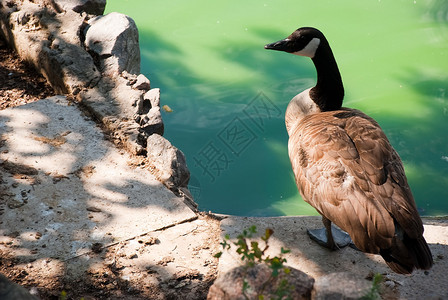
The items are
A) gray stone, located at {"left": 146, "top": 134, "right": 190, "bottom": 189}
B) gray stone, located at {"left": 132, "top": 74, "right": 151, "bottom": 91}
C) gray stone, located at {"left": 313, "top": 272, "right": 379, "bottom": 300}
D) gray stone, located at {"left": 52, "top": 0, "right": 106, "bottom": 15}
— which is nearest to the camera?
gray stone, located at {"left": 313, "top": 272, "right": 379, "bottom": 300}

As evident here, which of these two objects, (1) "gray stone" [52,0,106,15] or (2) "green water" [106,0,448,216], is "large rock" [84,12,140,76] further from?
(2) "green water" [106,0,448,216]

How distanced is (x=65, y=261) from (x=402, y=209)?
1.96m

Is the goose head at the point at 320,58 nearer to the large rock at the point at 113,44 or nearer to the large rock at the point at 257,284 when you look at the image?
the large rock at the point at 113,44

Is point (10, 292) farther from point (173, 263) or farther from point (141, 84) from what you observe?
point (141, 84)

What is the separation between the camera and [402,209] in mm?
2963

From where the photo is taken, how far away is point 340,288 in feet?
7.63

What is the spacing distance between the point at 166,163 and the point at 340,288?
6.13ft

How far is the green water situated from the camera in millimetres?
5832

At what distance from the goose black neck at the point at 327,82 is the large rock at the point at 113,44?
1757 mm

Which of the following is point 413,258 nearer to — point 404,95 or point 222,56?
point 404,95

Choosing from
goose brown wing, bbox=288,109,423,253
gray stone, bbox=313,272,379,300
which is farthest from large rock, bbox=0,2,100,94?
gray stone, bbox=313,272,379,300

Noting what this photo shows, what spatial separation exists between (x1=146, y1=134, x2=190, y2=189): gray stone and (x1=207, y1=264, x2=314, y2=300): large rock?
4.73ft

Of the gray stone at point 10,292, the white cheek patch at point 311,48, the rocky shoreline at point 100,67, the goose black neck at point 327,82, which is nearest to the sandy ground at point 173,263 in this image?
the rocky shoreline at point 100,67

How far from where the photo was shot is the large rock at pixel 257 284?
7.55ft
